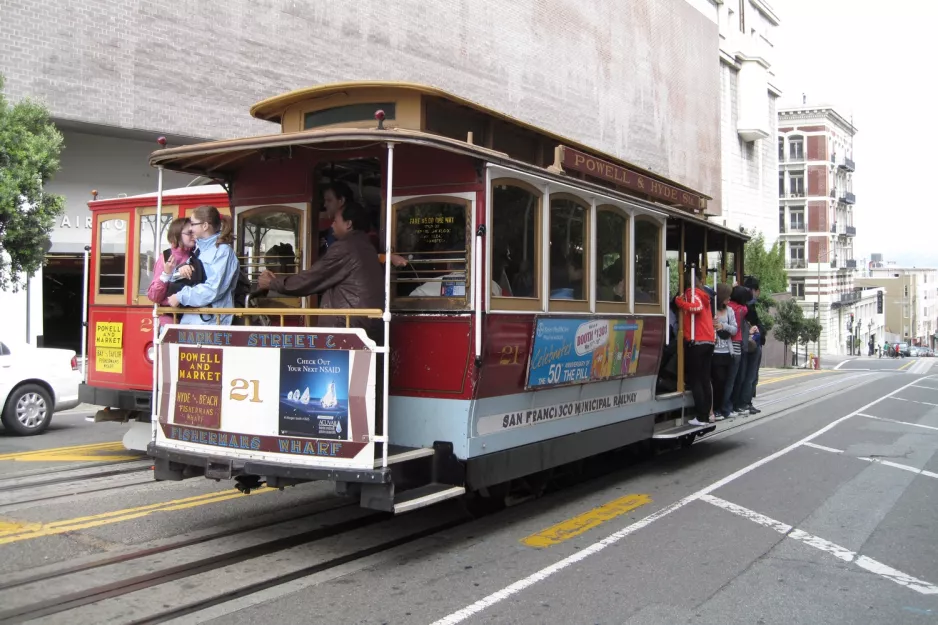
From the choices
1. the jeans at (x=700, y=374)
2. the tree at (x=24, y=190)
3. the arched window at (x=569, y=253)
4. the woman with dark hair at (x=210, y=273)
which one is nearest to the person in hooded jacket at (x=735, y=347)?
the jeans at (x=700, y=374)

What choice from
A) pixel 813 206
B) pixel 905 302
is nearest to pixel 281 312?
pixel 813 206

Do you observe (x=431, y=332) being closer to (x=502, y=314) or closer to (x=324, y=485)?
(x=502, y=314)

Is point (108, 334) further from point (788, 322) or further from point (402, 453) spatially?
point (788, 322)

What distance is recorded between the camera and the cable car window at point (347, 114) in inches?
259

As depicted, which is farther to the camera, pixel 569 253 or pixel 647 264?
pixel 647 264

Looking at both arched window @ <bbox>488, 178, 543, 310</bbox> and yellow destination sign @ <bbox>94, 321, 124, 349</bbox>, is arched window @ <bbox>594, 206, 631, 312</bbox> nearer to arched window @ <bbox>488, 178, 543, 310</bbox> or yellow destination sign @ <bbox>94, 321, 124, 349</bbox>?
arched window @ <bbox>488, 178, 543, 310</bbox>

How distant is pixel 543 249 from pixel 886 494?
187 inches

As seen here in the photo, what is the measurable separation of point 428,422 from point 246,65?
1945 centimetres

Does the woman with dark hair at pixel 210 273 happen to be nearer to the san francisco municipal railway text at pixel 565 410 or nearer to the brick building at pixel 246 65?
the san francisco municipal railway text at pixel 565 410

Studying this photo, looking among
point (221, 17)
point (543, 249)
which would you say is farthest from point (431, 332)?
point (221, 17)

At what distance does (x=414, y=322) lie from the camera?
6434 mm

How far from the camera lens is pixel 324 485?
8.45m

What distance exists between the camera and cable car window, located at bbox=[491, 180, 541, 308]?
6461mm

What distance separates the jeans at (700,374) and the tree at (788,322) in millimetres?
41255
